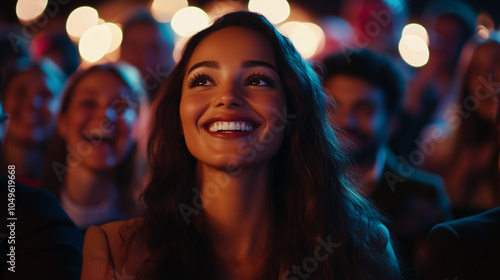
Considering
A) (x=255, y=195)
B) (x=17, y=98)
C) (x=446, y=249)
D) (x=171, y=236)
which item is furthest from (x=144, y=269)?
(x=17, y=98)

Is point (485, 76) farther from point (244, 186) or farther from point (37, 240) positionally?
point (37, 240)

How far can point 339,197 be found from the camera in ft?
6.09

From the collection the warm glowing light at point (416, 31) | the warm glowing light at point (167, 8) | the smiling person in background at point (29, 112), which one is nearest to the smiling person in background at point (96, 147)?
the smiling person in background at point (29, 112)

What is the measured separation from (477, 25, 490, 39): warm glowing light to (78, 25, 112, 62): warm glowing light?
8.68ft

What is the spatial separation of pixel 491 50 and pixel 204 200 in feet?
6.81

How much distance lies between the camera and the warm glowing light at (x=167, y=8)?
14.5ft

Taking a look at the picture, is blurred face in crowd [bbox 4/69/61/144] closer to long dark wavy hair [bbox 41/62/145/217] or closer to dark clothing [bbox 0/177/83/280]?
long dark wavy hair [bbox 41/62/145/217]

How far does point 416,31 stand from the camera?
356 centimetres

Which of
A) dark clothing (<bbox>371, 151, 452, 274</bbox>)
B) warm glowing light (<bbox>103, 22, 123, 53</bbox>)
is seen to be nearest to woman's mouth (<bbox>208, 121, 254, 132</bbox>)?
A: dark clothing (<bbox>371, 151, 452, 274</bbox>)

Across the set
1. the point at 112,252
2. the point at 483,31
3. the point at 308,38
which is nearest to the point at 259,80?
the point at 112,252

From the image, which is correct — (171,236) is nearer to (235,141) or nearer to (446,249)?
(235,141)

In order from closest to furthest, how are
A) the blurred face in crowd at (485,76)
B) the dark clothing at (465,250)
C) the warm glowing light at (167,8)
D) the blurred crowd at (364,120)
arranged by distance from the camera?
the dark clothing at (465,250), the blurred crowd at (364,120), the blurred face in crowd at (485,76), the warm glowing light at (167,8)

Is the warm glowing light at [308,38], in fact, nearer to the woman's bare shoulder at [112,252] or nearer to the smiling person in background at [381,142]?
the smiling person in background at [381,142]

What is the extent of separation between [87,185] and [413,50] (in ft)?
7.24
